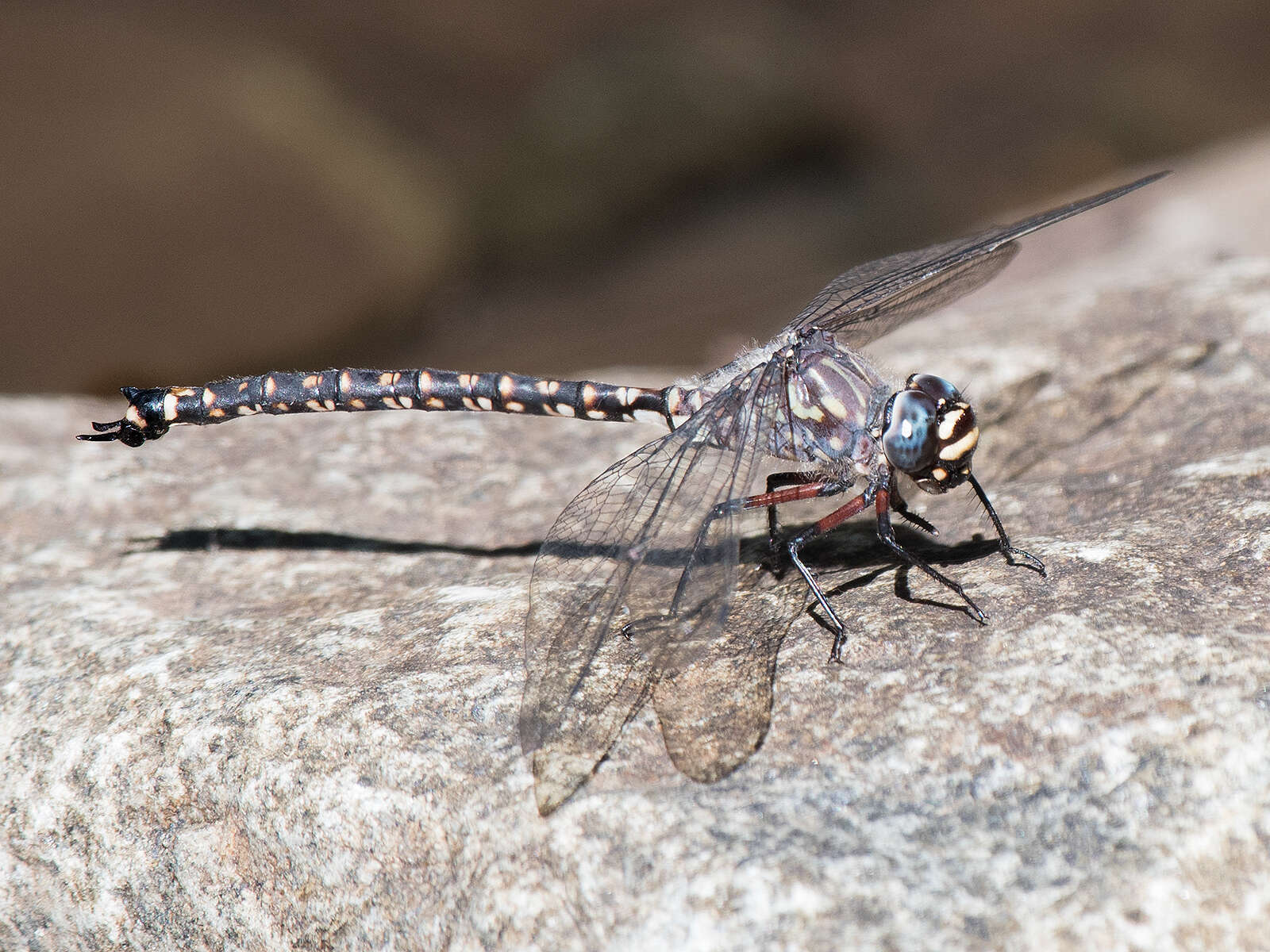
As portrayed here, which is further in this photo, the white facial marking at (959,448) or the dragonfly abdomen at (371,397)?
the dragonfly abdomen at (371,397)

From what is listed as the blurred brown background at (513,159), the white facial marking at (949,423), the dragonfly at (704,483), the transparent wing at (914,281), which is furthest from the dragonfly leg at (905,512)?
the blurred brown background at (513,159)

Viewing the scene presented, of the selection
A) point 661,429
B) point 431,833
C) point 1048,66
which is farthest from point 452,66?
point 431,833

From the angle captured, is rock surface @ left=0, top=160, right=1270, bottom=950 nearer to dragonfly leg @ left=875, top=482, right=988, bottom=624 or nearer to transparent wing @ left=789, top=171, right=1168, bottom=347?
dragonfly leg @ left=875, top=482, right=988, bottom=624

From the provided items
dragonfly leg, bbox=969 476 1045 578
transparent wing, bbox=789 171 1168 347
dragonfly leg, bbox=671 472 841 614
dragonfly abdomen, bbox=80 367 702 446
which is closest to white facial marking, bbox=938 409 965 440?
dragonfly leg, bbox=969 476 1045 578

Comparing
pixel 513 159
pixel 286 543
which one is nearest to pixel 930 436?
Answer: pixel 286 543

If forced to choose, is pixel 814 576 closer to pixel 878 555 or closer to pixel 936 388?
pixel 878 555

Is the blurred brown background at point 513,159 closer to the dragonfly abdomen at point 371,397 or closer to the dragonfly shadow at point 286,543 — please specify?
the dragonfly abdomen at point 371,397
